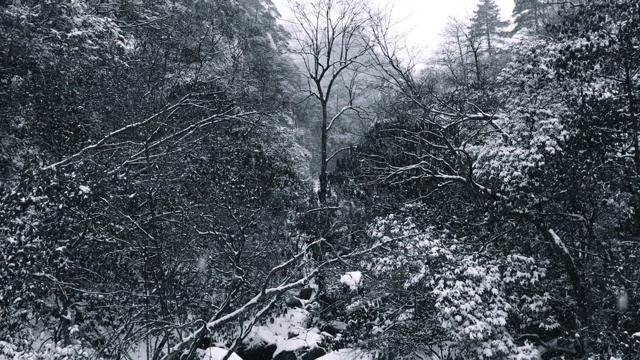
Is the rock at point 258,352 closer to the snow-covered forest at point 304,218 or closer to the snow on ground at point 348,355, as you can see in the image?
the snow-covered forest at point 304,218

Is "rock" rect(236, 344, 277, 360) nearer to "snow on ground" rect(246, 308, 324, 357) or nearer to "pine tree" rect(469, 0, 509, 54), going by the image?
"snow on ground" rect(246, 308, 324, 357)

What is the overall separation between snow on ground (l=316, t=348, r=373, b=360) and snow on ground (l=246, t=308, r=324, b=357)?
3.38 feet

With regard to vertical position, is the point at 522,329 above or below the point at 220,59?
below

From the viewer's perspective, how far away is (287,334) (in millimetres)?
13016

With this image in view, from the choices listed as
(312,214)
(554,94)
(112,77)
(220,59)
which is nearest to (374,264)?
(312,214)

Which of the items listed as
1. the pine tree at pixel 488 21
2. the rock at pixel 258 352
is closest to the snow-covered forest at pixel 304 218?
the rock at pixel 258 352

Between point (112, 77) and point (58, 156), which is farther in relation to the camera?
→ point (112, 77)

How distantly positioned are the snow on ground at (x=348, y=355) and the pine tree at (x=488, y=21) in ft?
95.7

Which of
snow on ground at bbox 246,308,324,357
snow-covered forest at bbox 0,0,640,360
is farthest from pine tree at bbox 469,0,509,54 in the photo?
snow on ground at bbox 246,308,324,357

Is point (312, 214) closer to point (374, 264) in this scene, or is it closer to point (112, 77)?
point (374, 264)

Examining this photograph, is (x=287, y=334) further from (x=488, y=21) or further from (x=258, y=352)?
(x=488, y=21)

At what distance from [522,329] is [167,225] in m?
9.18

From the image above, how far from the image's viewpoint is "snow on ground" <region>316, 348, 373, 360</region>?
33.2ft

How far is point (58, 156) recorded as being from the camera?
794 cm
